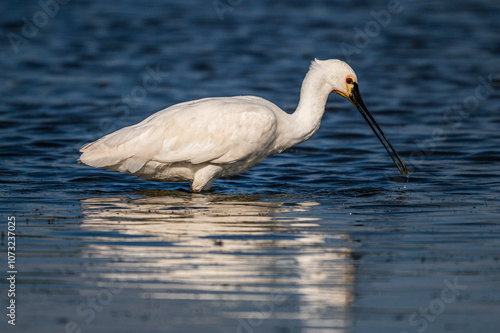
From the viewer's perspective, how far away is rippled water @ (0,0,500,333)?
19.8 ft

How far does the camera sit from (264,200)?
32.8 ft

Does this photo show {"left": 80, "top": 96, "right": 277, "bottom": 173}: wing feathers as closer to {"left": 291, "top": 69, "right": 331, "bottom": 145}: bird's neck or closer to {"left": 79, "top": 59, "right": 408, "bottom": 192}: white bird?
{"left": 79, "top": 59, "right": 408, "bottom": 192}: white bird

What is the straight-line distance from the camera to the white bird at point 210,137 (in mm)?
9750

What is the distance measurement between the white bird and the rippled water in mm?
399

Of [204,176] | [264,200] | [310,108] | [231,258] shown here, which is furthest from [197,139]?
[231,258]

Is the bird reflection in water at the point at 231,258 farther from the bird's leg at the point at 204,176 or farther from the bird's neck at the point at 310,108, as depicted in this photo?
the bird's neck at the point at 310,108

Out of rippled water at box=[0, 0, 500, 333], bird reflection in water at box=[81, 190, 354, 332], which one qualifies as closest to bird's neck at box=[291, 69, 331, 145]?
rippled water at box=[0, 0, 500, 333]

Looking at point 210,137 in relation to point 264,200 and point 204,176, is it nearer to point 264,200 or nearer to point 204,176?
point 204,176

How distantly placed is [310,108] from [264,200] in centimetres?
124

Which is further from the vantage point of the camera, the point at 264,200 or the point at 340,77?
the point at 340,77

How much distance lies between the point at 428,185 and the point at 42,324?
20.7ft

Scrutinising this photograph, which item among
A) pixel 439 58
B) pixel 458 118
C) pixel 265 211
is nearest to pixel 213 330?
pixel 265 211

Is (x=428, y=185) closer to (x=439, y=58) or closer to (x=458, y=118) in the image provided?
(x=458, y=118)

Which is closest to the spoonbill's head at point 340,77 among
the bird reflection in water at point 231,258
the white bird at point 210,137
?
the white bird at point 210,137
